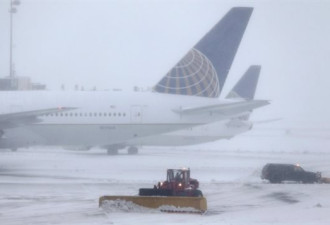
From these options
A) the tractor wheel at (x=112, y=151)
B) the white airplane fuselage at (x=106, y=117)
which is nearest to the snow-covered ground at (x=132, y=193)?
the white airplane fuselage at (x=106, y=117)

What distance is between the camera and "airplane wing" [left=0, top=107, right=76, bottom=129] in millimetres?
32031

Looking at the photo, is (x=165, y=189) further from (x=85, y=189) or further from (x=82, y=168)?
(x=82, y=168)

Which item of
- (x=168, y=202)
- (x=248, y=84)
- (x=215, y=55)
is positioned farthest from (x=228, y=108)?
(x=248, y=84)

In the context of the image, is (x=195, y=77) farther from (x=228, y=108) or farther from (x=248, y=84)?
(x=248, y=84)

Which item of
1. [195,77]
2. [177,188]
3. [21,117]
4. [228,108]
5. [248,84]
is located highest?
[248,84]

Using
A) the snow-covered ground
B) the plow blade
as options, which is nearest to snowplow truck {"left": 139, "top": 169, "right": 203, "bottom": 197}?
the snow-covered ground

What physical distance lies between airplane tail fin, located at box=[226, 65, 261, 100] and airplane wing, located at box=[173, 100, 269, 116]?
19870 mm

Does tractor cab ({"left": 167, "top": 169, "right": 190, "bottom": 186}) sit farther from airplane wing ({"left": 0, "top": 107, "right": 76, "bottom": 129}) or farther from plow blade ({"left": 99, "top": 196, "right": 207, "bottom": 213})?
airplane wing ({"left": 0, "top": 107, "right": 76, "bottom": 129})

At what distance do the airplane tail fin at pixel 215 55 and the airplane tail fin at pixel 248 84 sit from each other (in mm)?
18457

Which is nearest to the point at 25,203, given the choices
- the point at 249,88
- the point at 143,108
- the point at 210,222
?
the point at 210,222

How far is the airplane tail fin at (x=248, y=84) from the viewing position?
55875 millimetres

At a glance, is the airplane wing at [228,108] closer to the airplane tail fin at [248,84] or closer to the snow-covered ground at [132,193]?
the snow-covered ground at [132,193]

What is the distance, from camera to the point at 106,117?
3709 centimetres

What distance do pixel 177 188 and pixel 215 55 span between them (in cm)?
1780
